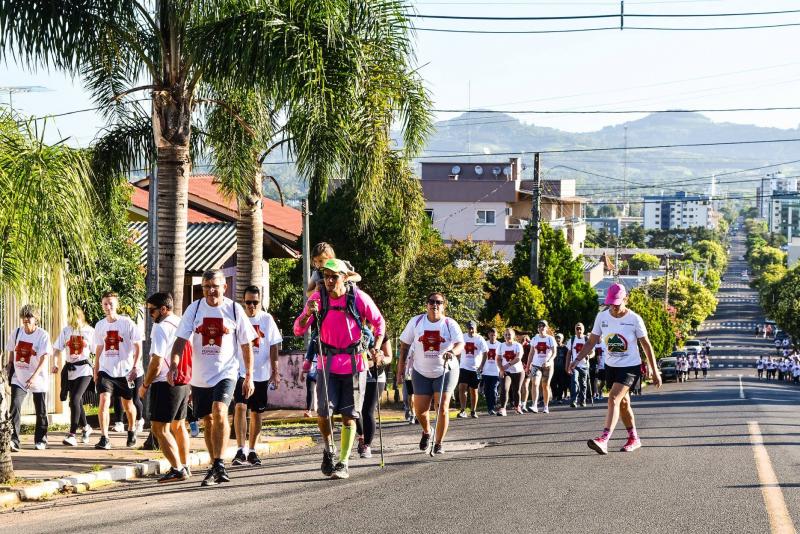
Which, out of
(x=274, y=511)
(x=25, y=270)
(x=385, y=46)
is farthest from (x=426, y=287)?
(x=274, y=511)

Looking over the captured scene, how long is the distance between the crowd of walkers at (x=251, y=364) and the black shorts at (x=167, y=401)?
0.04 ft

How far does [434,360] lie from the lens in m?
13.7

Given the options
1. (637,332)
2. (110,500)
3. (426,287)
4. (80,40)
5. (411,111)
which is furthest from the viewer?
(426,287)

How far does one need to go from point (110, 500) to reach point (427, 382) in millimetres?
4669

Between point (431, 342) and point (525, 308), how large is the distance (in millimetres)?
23719

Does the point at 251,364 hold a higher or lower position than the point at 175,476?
higher

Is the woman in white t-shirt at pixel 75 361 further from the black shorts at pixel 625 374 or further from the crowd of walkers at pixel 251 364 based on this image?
the black shorts at pixel 625 374

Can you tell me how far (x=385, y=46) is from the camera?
15.9 meters

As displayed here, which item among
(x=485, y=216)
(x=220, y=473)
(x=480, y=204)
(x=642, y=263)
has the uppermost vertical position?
(x=642, y=263)

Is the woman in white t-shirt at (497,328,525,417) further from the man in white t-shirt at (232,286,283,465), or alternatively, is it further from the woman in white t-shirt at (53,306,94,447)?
the man in white t-shirt at (232,286,283,465)

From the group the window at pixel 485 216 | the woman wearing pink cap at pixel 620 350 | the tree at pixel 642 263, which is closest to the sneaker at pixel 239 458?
the woman wearing pink cap at pixel 620 350

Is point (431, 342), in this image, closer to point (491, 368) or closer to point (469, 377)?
point (469, 377)

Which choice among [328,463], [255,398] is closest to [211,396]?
[328,463]

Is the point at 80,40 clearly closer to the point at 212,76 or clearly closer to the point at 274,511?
the point at 212,76
